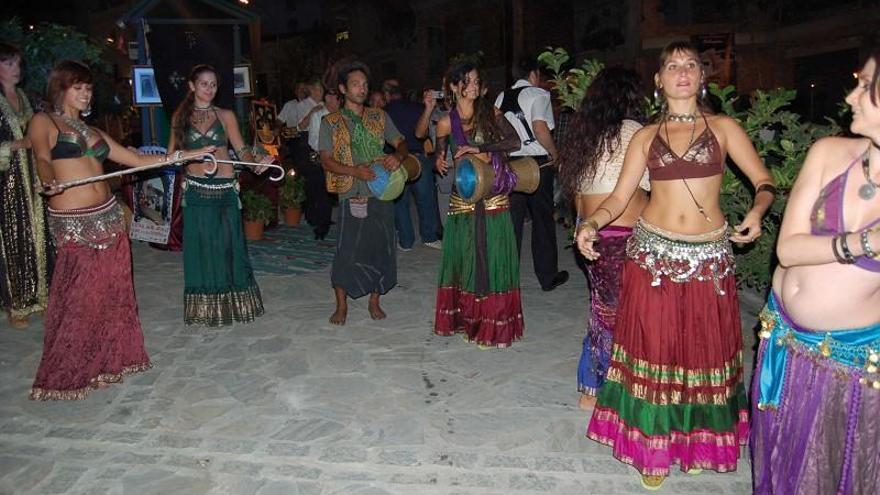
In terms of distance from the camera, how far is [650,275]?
3.35 meters

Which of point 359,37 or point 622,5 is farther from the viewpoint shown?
point 359,37

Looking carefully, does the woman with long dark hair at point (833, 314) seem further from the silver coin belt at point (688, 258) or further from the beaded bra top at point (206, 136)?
the beaded bra top at point (206, 136)

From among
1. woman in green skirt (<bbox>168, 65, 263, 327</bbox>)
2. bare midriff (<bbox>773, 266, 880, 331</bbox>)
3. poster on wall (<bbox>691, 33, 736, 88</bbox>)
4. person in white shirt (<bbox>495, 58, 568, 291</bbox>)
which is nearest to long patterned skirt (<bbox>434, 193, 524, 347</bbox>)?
person in white shirt (<bbox>495, 58, 568, 291</bbox>)

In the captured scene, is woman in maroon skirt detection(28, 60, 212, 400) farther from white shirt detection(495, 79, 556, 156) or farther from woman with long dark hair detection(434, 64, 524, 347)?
white shirt detection(495, 79, 556, 156)

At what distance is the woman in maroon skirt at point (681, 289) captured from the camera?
3270 millimetres

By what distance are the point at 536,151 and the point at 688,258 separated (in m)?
3.44

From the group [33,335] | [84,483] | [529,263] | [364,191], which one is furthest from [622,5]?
[84,483]

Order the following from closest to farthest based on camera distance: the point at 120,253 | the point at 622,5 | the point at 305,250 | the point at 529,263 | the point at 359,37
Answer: the point at 120,253 → the point at 529,263 → the point at 305,250 → the point at 622,5 → the point at 359,37

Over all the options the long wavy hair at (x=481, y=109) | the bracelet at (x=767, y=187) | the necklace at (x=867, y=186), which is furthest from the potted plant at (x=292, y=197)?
the necklace at (x=867, y=186)

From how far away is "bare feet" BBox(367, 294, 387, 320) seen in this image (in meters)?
6.14

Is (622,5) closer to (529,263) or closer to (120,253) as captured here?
(529,263)

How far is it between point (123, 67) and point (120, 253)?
2544 centimetres

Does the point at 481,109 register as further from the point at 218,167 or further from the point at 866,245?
the point at 866,245

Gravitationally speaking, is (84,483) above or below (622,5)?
below
